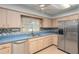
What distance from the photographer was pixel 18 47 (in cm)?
224

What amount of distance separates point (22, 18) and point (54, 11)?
2.76ft

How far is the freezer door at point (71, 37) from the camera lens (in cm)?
271

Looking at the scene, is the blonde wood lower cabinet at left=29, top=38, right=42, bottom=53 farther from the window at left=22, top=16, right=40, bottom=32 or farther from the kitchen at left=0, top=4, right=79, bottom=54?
the window at left=22, top=16, right=40, bottom=32

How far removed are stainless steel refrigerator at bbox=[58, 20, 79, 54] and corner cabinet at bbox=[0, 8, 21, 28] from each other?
4.65ft

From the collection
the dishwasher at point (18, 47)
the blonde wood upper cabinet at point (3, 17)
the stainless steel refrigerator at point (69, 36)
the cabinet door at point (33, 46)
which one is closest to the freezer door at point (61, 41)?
the stainless steel refrigerator at point (69, 36)

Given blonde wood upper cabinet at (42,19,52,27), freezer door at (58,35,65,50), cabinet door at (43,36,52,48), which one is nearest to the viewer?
blonde wood upper cabinet at (42,19,52,27)

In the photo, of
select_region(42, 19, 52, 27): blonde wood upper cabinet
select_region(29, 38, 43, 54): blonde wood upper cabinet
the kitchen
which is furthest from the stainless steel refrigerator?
select_region(29, 38, 43, 54): blonde wood upper cabinet

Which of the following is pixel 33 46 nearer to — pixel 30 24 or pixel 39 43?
pixel 39 43

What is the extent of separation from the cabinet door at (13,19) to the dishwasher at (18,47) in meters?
0.44

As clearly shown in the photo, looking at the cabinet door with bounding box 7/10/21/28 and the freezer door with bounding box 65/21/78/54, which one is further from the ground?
the cabinet door with bounding box 7/10/21/28

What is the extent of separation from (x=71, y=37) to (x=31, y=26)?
1382mm

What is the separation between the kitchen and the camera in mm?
2031

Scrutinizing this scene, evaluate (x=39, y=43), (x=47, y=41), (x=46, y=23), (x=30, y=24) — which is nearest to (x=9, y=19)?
(x=30, y=24)

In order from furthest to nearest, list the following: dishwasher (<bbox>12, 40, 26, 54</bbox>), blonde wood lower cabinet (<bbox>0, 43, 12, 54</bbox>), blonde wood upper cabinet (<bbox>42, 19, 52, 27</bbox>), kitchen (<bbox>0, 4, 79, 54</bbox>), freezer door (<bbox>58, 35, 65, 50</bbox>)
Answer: freezer door (<bbox>58, 35, 65, 50</bbox>) < blonde wood upper cabinet (<bbox>42, 19, 52, 27</bbox>) < dishwasher (<bbox>12, 40, 26, 54</bbox>) < kitchen (<bbox>0, 4, 79, 54</bbox>) < blonde wood lower cabinet (<bbox>0, 43, 12, 54</bbox>)
